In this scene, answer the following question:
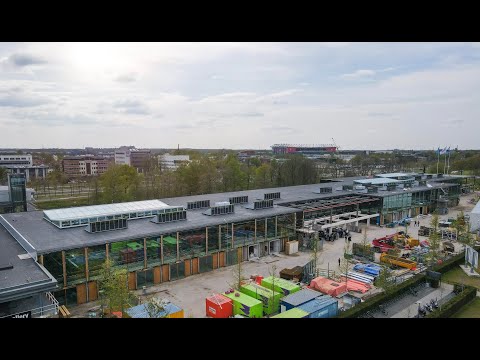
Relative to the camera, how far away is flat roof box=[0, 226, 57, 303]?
10.1 meters

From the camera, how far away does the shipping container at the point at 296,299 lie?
40.0 ft

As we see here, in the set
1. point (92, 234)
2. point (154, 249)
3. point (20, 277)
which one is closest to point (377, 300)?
point (154, 249)

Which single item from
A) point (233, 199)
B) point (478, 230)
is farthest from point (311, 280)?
point (478, 230)

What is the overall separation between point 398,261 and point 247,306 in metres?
9.23

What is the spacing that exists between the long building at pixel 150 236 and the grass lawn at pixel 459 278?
7239 mm

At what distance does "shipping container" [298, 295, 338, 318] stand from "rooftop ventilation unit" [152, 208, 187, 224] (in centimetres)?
755

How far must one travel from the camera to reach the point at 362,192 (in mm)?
28469

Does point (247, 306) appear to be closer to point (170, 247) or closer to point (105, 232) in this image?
point (170, 247)

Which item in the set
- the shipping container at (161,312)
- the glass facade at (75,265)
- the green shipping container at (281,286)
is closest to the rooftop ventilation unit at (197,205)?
the glass facade at (75,265)

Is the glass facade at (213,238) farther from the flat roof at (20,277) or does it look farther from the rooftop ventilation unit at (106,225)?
the flat roof at (20,277)

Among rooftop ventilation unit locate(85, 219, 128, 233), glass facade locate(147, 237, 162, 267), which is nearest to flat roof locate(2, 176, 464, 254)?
rooftop ventilation unit locate(85, 219, 128, 233)
